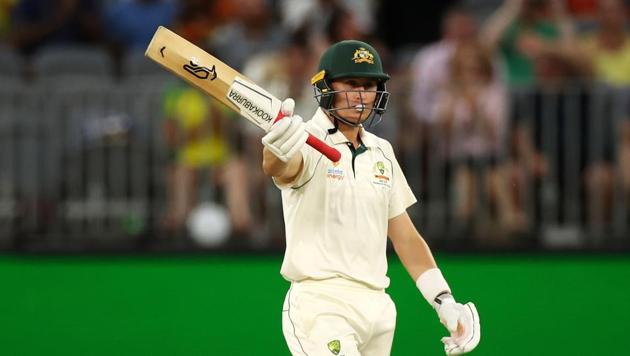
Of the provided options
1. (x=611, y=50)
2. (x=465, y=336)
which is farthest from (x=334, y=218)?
(x=611, y=50)

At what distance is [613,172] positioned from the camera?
13359mm

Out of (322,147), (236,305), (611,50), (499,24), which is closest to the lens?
(322,147)

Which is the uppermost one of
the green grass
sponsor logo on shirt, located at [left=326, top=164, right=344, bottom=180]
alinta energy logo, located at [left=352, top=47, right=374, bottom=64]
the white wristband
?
alinta energy logo, located at [left=352, top=47, right=374, bottom=64]

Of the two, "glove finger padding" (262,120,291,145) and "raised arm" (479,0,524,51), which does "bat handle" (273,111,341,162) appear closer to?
"glove finger padding" (262,120,291,145)

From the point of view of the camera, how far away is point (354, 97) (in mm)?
6020

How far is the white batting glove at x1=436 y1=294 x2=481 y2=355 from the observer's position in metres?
6.02

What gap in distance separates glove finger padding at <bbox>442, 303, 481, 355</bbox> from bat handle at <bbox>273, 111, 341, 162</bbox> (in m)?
1.00

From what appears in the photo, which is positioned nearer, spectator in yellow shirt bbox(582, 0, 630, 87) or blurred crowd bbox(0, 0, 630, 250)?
blurred crowd bbox(0, 0, 630, 250)

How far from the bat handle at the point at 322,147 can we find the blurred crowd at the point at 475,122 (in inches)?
288

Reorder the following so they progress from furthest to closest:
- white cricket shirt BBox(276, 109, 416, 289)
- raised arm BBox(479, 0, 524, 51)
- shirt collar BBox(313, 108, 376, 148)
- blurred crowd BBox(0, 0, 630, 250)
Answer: raised arm BBox(479, 0, 524, 51)
blurred crowd BBox(0, 0, 630, 250)
shirt collar BBox(313, 108, 376, 148)
white cricket shirt BBox(276, 109, 416, 289)

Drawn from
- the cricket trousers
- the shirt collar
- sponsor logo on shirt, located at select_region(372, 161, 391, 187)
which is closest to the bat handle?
the shirt collar

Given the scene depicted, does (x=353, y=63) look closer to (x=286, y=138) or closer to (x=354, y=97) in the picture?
(x=354, y=97)

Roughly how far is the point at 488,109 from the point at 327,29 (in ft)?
6.02

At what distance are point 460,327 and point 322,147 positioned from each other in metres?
1.11
